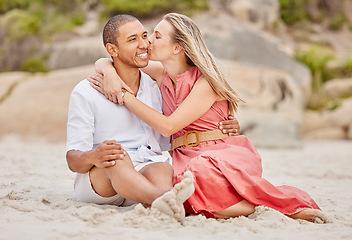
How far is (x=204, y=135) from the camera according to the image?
3.25 m

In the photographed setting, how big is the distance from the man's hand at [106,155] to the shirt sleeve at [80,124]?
0.68 feet

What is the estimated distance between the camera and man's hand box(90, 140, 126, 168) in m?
2.81

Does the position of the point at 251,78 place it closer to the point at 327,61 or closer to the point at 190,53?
the point at 190,53

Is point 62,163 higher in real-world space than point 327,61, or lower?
lower

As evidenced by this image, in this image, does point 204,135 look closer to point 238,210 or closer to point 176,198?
point 238,210

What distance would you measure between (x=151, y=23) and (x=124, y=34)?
12.1 metres

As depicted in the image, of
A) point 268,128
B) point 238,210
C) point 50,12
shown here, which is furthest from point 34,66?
point 238,210

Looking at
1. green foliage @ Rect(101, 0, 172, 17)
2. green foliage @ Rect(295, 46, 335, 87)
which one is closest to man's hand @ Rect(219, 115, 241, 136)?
green foliage @ Rect(295, 46, 335, 87)

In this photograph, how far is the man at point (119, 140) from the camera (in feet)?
9.23

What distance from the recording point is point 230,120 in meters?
3.36

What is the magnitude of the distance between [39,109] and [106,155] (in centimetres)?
526

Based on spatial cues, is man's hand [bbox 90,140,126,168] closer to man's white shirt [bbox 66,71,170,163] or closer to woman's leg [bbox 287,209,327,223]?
man's white shirt [bbox 66,71,170,163]

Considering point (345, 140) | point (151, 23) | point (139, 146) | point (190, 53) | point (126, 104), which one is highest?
point (151, 23)

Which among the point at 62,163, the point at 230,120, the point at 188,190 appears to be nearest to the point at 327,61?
the point at 62,163
